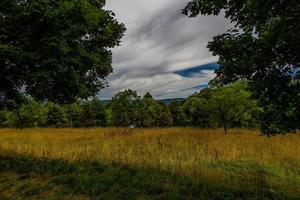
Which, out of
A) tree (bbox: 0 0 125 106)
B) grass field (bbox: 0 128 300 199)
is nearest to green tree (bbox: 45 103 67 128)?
grass field (bbox: 0 128 300 199)

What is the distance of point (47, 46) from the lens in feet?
29.7

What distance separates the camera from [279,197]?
7.06 meters

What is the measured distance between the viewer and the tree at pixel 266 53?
15.4 ft

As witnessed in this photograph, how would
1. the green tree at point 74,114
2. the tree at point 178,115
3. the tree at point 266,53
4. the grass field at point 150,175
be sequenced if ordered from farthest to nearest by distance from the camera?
the tree at point 178,115 < the green tree at point 74,114 < the grass field at point 150,175 < the tree at point 266,53

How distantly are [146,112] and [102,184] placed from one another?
48289 millimetres

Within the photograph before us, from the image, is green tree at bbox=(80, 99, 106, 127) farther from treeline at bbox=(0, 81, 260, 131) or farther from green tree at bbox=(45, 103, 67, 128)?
green tree at bbox=(45, 103, 67, 128)

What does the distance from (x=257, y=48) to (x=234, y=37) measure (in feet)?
2.62

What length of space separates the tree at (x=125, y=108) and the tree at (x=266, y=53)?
1593 inches

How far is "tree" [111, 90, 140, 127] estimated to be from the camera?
47684mm

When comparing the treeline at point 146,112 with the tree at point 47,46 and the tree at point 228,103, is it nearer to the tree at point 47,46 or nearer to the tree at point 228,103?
the tree at point 228,103

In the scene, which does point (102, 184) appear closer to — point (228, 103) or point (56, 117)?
point (228, 103)

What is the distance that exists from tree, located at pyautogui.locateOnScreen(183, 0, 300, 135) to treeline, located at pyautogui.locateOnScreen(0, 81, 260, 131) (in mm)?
9107

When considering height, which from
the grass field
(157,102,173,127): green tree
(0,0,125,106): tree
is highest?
(0,0,125,106): tree

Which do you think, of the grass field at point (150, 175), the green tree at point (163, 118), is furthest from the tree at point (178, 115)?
the grass field at point (150, 175)
